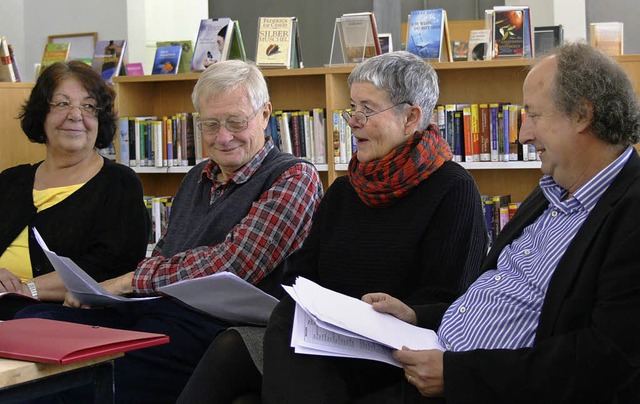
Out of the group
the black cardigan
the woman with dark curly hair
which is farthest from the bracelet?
the black cardigan

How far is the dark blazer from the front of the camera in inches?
64.0

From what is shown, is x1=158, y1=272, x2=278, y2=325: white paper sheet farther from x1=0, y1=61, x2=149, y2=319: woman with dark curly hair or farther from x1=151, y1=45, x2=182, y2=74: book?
x1=151, y1=45, x2=182, y2=74: book

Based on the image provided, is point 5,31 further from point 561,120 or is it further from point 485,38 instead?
point 561,120

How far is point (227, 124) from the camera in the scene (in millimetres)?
2785

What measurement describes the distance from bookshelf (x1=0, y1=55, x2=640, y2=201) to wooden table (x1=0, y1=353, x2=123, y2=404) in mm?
2718

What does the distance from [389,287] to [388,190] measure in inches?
10.2

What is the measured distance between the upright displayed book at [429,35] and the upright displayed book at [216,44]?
956mm

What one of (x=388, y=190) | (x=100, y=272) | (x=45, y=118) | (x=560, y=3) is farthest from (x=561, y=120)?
→ (x=560, y=3)

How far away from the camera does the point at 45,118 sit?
3336mm

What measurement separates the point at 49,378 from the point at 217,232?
0.99m

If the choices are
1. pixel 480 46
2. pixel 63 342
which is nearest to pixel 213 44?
pixel 480 46

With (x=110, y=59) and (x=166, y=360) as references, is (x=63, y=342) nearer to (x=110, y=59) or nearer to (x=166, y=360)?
(x=166, y=360)

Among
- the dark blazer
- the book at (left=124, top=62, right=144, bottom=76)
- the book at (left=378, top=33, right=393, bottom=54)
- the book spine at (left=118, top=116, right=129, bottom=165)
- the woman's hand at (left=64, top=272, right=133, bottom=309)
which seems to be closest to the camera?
the dark blazer

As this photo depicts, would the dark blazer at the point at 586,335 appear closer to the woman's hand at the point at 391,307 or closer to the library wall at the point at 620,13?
the woman's hand at the point at 391,307
